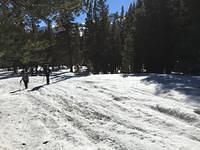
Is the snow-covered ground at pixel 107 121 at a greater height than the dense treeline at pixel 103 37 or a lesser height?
lesser

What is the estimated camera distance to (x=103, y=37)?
68500mm

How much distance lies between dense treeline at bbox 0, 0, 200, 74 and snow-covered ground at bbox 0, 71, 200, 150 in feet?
8.01

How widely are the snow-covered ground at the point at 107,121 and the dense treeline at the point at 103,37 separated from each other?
8.01 ft

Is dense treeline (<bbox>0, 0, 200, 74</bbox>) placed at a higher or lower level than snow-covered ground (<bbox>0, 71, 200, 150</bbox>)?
higher

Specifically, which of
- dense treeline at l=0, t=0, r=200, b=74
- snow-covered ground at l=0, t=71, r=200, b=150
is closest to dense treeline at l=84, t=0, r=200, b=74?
dense treeline at l=0, t=0, r=200, b=74

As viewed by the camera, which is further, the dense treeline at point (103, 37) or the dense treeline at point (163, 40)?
the dense treeline at point (163, 40)

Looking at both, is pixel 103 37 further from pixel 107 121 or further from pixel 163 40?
pixel 107 121

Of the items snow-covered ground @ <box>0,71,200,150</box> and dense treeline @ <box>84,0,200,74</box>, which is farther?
dense treeline @ <box>84,0,200,74</box>

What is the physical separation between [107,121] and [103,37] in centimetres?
5360

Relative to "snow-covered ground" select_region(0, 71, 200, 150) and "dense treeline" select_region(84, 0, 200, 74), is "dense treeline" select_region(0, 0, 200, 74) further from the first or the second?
"snow-covered ground" select_region(0, 71, 200, 150)

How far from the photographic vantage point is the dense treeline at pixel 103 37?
12.8 metres

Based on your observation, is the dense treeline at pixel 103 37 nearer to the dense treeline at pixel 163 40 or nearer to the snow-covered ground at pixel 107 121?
the dense treeline at pixel 163 40

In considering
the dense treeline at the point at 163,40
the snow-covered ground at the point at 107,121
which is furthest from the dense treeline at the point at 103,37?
the snow-covered ground at the point at 107,121

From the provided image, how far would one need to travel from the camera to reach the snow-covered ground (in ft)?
39.8
